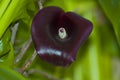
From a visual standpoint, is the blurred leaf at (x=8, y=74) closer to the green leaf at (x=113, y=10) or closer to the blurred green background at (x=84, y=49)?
the blurred green background at (x=84, y=49)

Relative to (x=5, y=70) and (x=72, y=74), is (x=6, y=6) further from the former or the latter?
(x=72, y=74)

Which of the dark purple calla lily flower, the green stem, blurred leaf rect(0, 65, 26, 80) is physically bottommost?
blurred leaf rect(0, 65, 26, 80)

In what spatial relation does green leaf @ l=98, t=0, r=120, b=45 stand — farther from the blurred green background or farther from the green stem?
the green stem

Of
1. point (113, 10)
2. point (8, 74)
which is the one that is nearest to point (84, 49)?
point (113, 10)

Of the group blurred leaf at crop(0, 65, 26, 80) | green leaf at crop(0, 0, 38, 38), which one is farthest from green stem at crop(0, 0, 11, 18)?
blurred leaf at crop(0, 65, 26, 80)

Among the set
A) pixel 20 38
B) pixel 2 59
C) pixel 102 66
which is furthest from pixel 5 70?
pixel 102 66

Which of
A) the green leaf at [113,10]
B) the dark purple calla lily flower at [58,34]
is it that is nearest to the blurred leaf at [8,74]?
the dark purple calla lily flower at [58,34]

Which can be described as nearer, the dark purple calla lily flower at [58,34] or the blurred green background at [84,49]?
the dark purple calla lily flower at [58,34]

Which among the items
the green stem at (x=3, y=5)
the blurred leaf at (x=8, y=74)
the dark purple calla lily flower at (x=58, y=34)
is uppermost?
the green stem at (x=3, y=5)
